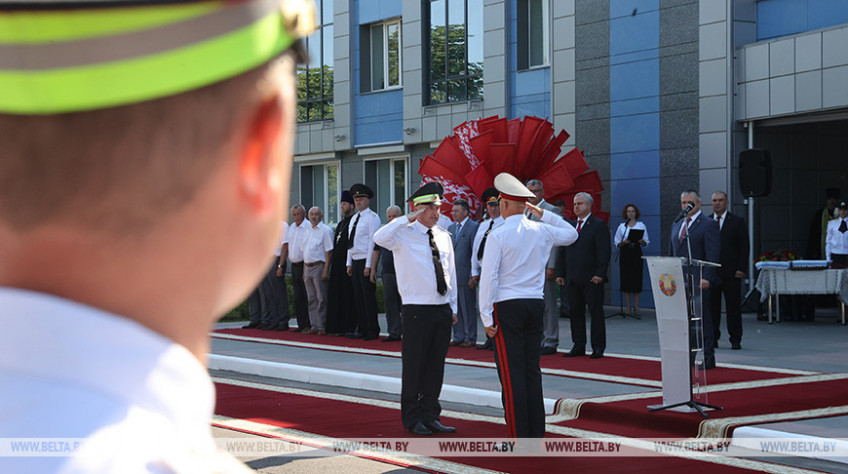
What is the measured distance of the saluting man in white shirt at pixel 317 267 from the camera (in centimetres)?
1764

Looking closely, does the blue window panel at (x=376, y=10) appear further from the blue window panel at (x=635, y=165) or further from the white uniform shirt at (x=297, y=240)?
the white uniform shirt at (x=297, y=240)

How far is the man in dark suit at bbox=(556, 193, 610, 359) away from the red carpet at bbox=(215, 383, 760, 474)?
13.6 feet

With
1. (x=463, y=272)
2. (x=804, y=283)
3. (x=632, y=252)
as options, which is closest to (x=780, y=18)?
(x=632, y=252)

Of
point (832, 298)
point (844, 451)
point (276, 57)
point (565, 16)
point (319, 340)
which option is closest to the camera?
point (276, 57)

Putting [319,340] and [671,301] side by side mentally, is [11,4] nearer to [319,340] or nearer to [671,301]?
[671,301]

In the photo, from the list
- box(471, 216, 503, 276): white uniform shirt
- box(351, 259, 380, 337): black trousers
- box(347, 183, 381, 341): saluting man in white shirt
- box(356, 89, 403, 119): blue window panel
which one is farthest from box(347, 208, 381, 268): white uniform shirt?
box(356, 89, 403, 119): blue window panel

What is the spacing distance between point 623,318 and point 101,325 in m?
19.6

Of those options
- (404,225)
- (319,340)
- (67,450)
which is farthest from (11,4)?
(319,340)

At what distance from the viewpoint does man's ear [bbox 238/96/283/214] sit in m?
0.83

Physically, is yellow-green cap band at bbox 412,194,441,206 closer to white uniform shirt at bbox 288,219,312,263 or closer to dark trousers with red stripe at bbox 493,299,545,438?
dark trousers with red stripe at bbox 493,299,545,438

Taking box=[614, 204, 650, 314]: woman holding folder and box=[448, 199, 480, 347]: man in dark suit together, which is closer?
box=[448, 199, 480, 347]: man in dark suit

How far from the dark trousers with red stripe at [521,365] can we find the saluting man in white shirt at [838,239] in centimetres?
1143

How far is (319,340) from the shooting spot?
16.8 m

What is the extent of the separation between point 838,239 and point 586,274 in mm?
6345
